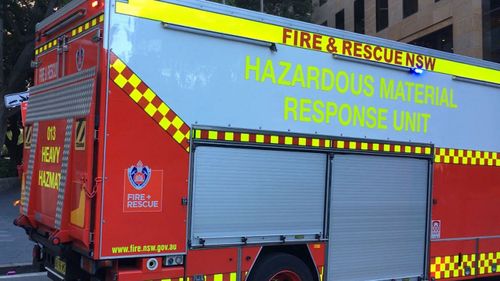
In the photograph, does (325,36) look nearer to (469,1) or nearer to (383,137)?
(383,137)

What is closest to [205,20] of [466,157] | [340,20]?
[466,157]

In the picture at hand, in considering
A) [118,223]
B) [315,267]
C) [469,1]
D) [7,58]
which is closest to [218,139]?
[118,223]

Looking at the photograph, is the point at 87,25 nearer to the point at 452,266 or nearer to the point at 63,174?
the point at 63,174

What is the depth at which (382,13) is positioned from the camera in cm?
2856

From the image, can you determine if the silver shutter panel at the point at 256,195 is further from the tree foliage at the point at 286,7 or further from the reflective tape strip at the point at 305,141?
the tree foliage at the point at 286,7

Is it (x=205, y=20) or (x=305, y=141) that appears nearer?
(x=205, y=20)

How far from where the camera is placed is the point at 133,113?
4535mm

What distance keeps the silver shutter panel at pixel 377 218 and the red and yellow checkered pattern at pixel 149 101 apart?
1.81 metres

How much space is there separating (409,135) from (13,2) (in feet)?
65.8

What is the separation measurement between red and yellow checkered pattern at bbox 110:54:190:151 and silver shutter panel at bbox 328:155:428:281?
71.4 inches

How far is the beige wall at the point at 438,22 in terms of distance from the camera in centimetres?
2148

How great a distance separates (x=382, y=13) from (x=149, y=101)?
26.0m

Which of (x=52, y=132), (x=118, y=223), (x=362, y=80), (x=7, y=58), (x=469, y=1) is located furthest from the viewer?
(x=7, y=58)

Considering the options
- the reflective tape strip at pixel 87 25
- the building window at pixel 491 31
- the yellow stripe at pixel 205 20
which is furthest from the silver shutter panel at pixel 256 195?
the building window at pixel 491 31
